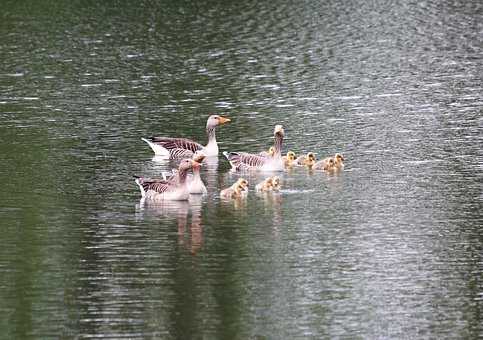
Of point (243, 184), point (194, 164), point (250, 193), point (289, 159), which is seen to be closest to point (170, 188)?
point (194, 164)

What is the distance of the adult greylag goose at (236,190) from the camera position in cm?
2648

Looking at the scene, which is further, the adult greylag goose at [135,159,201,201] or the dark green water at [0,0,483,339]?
the adult greylag goose at [135,159,201,201]

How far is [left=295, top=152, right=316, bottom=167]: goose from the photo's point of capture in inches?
1161

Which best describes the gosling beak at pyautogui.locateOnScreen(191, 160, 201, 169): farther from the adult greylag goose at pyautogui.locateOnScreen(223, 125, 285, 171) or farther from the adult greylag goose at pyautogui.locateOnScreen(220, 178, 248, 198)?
the adult greylag goose at pyautogui.locateOnScreen(223, 125, 285, 171)

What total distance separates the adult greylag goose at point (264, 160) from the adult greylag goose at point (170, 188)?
3234 mm

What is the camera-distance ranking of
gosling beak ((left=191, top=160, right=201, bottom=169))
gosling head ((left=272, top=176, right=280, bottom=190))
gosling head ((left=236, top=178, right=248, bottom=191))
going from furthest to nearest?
gosling head ((left=272, top=176, right=280, bottom=190)), gosling head ((left=236, top=178, right=248, bottom=191)), gosling beak ((left=191, top=160, right=201, bottom=169))

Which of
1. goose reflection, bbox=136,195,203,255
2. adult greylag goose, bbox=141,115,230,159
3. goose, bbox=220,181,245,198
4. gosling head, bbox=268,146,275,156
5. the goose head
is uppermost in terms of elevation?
adult greylag goose, bbox=141,115,230,159

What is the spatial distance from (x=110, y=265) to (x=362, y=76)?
23178 mm

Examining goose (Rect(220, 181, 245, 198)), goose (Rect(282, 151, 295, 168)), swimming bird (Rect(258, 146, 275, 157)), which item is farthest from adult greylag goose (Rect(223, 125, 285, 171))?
goose (Rect(220, 181, 245, 198))

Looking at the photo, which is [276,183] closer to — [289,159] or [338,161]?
[338,161]

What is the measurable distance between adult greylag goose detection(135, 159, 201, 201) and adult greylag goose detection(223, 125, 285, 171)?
3.23 m

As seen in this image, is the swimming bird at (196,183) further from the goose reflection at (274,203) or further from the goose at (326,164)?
the goose at (326,164)

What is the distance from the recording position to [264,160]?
2945cm

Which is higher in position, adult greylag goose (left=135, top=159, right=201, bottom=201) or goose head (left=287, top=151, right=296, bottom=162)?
goose head (left=287, top=151, right=296, bottom=162)
